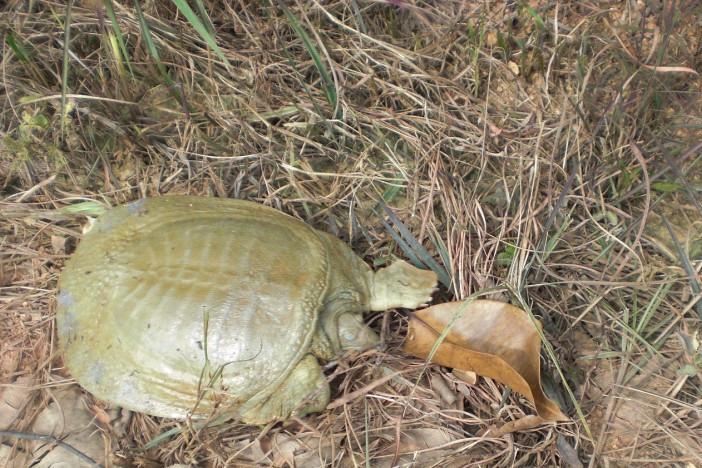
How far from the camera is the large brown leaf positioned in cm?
172

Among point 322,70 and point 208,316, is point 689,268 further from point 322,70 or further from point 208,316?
point 208,316

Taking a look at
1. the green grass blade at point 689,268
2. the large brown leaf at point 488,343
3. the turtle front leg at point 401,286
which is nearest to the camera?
the large brown leaf at point 488,343

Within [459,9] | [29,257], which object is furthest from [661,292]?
[29,257]

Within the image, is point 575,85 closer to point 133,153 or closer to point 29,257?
point 133,153

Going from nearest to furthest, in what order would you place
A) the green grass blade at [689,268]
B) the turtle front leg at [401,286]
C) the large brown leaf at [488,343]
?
the large brown leaf at [488,343]
the green grass blade at [689,268]
the turtle front leg at [401,286]

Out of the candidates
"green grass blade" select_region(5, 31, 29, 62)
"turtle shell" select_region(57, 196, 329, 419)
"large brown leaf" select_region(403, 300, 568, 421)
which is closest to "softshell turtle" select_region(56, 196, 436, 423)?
"turtle shell" select_region(57, 196, 329, 419)

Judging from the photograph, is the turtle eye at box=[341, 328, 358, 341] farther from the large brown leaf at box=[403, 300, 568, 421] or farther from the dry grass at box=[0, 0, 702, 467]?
the large brown leaf at box=[403, 300, 568, 421]

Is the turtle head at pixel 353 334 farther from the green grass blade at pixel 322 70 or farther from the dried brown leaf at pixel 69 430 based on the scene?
the dried brown leaf at pixel 69 430

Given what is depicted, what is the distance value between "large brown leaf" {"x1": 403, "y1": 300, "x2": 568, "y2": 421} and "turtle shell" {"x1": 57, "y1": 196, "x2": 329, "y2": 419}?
0.41 m

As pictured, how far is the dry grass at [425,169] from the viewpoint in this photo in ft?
6.14

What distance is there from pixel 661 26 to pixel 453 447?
1816 millimetres

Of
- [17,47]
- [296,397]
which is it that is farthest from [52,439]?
[17,47]

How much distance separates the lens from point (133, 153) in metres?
2.29

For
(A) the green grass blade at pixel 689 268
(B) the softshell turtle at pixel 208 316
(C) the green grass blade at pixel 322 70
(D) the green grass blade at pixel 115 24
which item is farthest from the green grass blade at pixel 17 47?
(A) the green grass blade at pixel 689 268
